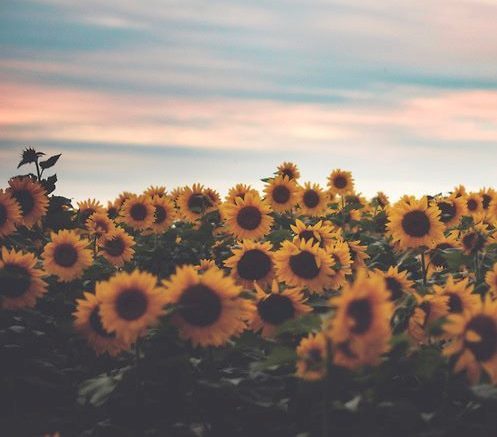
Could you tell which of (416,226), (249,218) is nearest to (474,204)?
(416,226)

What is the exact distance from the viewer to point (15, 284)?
7027 mm

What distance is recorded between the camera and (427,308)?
5727 millimetres

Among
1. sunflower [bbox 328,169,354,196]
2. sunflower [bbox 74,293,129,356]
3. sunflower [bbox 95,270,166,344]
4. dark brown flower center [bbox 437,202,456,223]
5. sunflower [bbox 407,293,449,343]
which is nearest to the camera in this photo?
sunflower [bbox 95,270,166,344]

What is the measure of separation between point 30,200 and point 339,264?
3.53m

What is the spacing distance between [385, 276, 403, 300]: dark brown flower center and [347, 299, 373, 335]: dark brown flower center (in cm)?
237

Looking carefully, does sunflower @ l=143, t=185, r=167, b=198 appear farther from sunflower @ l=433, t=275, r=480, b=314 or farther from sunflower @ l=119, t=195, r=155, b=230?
sunflower @ l=433, t=275, r=480, b=314

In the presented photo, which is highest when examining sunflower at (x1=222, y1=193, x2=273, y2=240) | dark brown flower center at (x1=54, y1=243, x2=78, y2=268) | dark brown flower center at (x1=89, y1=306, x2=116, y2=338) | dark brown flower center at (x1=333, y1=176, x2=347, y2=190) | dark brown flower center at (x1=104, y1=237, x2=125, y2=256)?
dark brown flower center at (x1=333, y1=176, x2=347, y2=190)

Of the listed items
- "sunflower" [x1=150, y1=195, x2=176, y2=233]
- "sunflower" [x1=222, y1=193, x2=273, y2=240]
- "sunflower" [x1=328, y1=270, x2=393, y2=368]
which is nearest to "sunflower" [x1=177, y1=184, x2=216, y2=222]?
"sunflower" [x1=150, y1=195, x2=176, y2=233]

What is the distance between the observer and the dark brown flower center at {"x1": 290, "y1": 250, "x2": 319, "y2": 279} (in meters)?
7.19

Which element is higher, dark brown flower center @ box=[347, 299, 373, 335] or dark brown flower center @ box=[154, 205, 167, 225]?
dark brown flower center @ box=[154, 205, 167, 225]

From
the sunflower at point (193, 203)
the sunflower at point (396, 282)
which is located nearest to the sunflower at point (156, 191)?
the sunflower at point (193, 203)

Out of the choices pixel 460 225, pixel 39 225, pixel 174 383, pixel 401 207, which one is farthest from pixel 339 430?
pixel 460 225

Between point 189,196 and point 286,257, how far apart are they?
4.91 meters

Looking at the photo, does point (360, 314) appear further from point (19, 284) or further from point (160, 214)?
point (160, 214)
